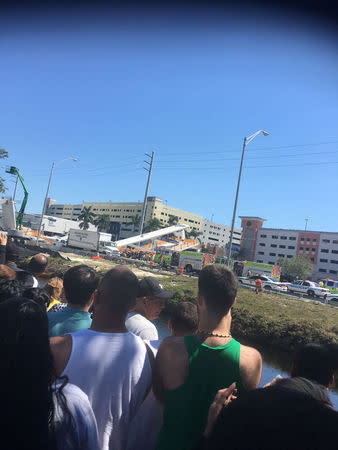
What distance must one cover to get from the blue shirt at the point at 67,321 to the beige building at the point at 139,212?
380 ft

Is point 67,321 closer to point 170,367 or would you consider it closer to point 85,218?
point 170,367

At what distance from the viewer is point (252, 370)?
80.9 inches

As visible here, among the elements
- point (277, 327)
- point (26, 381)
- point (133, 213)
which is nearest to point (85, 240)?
point (277, 327)

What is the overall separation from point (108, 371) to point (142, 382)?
233 mm

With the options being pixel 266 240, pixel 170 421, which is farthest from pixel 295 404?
pixel 266 240

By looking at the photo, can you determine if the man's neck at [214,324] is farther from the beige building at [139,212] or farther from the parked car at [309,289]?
the beige building at [139,212]

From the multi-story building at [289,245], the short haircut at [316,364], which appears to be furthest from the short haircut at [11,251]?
the multi-story building at [289,245]

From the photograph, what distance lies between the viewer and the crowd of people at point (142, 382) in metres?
0.80

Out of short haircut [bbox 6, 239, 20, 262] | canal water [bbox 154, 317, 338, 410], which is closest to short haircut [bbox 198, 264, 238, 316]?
short haircut [bbox 6, 239, 20, 262]

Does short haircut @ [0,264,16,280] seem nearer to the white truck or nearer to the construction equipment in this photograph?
the construction equipment

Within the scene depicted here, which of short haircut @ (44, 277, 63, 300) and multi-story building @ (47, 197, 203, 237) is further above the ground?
multi-story building @ (47, 197, 203, 237)

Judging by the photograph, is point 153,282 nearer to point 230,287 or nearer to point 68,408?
point 230,287

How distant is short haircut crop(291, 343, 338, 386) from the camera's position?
211 cm

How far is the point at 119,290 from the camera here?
221 centimetres
